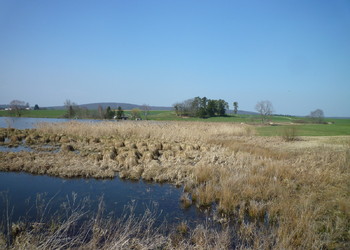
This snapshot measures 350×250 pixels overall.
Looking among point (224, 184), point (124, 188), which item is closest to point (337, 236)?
point (224, 184)

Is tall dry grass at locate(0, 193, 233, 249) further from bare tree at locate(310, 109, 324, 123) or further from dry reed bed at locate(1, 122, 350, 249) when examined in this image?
bare tree at locate(310, 109, 324, 123)

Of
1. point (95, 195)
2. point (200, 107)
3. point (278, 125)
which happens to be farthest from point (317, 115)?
point (95, 195)

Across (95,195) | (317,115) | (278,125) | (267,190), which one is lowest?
(95,195)

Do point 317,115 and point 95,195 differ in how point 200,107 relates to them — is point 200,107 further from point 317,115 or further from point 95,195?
point 95,195

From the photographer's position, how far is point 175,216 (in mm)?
5977

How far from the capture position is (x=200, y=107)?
83.6 metres

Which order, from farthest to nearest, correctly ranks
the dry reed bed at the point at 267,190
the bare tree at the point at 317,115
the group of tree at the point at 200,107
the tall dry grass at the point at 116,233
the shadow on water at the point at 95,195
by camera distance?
the group of tree at the point at 200,107 < the bare tree at the point at 317,115 < the shadow on water at the point at 95,195 < the dry reed bed at the point at 267,190 < the tall dry grass at the point at 116,233

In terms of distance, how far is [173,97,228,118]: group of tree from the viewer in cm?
8364

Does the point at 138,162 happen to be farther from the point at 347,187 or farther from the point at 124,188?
the point at 347,187

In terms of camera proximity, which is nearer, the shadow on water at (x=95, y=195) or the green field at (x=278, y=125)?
the shadow on water at (x=95, y=195)

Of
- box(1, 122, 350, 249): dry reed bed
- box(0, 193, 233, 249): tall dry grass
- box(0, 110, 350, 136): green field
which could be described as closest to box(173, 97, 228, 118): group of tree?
box(0, 110, 350, 136): green field

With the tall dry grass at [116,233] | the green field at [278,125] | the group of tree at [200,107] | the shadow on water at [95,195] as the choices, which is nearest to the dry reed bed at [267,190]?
the shadow on water at [95,195]

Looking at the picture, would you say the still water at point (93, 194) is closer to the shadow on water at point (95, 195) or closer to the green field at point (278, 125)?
the shadow on water at point (95, 195)

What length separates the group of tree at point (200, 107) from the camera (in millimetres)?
83637
